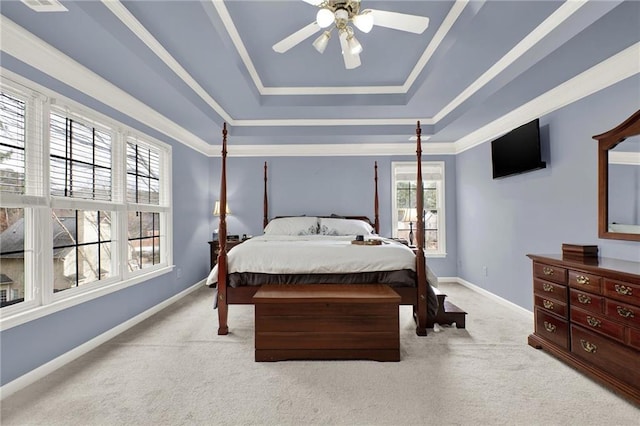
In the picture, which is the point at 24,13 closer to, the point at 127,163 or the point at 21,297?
the point at 127,163

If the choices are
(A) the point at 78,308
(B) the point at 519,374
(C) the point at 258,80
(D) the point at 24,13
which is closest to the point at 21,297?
(A) the point at 78,308

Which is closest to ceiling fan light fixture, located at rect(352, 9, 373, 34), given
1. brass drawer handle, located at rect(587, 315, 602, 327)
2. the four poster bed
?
the four poster bed

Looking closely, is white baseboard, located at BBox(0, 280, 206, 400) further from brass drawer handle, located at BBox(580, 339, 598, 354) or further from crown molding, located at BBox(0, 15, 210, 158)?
brass drawer handle, located at BBox(580, 339, 598, 354)

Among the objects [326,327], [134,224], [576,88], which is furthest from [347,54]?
[134,224]

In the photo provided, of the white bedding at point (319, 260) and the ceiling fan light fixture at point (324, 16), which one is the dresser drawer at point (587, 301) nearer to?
the white bedding at point (319, 260)

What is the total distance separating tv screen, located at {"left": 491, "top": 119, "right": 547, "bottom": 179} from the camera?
10.2 ft

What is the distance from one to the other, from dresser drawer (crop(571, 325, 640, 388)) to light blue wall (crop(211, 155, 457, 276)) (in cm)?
300

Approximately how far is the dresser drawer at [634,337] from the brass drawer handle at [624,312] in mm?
76

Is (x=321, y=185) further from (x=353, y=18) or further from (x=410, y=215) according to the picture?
(x=353, y=18)

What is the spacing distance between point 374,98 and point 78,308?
3.69 meters

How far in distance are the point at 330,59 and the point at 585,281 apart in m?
2.80

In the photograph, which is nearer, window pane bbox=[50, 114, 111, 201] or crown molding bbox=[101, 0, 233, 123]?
crown molding bbox=[101, 0, 233, 123]

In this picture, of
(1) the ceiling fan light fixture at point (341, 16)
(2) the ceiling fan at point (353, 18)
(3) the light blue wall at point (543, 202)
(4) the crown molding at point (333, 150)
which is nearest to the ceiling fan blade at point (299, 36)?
(2) the ceiling fan at point (353, 18)

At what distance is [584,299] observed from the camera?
6.84ft
